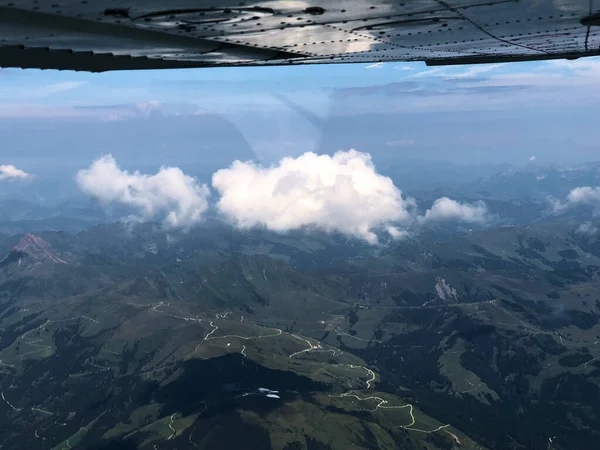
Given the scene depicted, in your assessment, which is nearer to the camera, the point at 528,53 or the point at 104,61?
the point at 104,61

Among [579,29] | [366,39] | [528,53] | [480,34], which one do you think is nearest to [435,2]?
[366,39]

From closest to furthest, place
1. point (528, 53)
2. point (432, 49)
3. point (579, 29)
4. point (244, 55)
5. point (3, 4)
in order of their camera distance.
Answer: point (3, 4)
point (579, 29)
point (244, 55)
point (432, 49)
point (528, 53)

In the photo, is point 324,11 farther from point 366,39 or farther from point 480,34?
point 480,34

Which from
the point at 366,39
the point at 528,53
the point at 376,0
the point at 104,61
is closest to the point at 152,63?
the point at 104,61

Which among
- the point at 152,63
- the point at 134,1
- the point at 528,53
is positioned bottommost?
the point at 528,53

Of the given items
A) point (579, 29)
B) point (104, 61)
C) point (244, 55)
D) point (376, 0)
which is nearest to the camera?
point (376, 0)

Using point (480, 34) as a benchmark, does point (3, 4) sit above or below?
above
